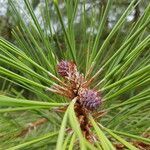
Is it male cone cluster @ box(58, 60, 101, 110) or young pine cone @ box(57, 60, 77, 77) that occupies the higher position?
young pine cone @ box(57, 60, 77, 77)

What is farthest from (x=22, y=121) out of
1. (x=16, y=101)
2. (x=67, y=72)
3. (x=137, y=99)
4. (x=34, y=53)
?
(x=16, y=101)

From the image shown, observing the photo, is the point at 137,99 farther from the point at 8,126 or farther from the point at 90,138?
the point at 8,126

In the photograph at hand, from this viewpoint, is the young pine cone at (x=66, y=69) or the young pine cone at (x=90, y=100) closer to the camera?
the young pine cone at (x=90, y=100)

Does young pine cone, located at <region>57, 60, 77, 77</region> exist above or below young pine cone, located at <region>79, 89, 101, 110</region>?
above

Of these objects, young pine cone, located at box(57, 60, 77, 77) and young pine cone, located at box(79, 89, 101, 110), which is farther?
young pine cone, located at box(57, 60, 77, 77)

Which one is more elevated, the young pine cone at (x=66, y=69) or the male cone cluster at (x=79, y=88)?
the young pine cone at (x=66, y=69)

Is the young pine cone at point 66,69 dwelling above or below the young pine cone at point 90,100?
above

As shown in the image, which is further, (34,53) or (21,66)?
(34,53)

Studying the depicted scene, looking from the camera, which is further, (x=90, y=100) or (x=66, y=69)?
(x=66, y=69)
